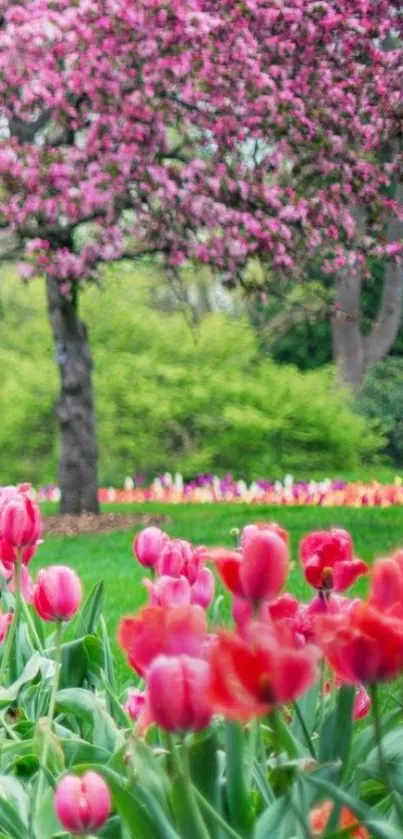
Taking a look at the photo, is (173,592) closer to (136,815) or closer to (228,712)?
(136,815)

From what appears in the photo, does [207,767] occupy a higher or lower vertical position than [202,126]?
lower

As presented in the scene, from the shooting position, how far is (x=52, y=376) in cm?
1561

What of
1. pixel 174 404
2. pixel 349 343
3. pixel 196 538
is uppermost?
pixel 349 343

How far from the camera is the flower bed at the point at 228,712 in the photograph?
100 cm

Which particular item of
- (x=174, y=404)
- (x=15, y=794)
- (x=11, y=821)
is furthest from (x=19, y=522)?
(x=174, y=404)

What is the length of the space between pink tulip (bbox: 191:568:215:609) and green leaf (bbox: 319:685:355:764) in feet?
1.49

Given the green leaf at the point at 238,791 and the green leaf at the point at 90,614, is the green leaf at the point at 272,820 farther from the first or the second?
the green leaf at the point at 90,614

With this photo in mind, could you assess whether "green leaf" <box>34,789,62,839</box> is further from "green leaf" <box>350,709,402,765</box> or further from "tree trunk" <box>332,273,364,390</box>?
"tree trunk" <box>332,273,364,390</box>

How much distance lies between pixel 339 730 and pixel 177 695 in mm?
389

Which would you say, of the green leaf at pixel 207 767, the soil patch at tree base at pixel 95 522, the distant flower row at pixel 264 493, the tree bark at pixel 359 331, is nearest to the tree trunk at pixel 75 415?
the soil patch at tree base at pixel 95 522

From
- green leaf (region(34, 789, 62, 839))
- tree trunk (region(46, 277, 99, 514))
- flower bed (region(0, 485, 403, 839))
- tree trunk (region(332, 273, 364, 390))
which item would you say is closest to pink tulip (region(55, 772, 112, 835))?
flower bed (region(0, 485, 403, 839))

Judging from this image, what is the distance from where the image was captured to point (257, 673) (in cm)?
97

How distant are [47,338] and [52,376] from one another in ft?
5.20

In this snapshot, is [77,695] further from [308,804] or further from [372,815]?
[372,815]
